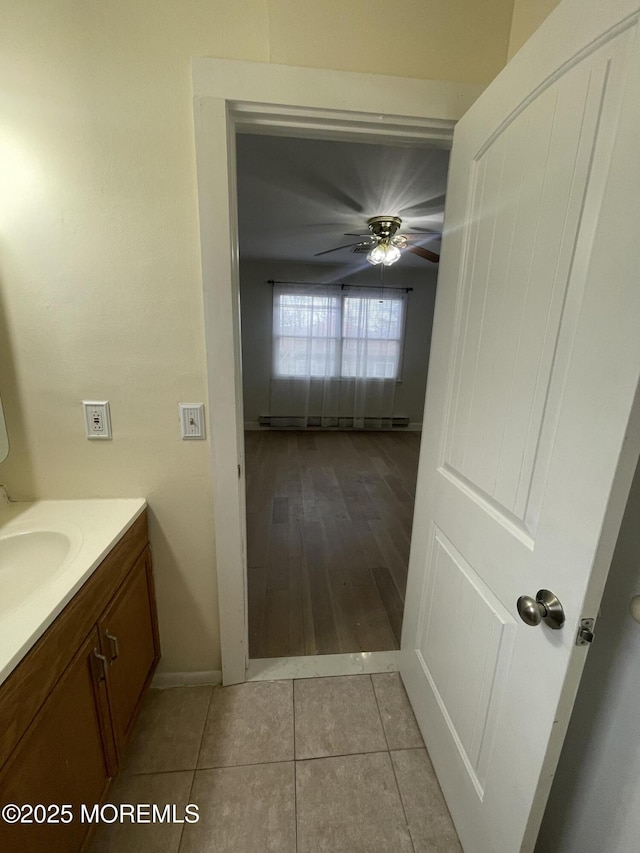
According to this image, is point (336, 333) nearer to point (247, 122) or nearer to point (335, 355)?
point (335, 355)

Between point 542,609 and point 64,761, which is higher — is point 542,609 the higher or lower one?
the higher one

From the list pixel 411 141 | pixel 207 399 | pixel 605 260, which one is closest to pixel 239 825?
pixel 207 399

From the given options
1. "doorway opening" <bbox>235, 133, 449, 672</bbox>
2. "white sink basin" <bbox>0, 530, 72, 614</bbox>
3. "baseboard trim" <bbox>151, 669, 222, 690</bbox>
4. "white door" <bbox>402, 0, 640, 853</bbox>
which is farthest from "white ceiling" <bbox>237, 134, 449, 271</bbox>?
"baseboard trim" <bbox>151, 669, 222, 690</bbox>

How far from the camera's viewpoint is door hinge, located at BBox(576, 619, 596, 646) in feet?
1.88

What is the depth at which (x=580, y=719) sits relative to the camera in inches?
29.0

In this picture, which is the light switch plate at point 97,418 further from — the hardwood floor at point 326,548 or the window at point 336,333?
the window at point 336,333

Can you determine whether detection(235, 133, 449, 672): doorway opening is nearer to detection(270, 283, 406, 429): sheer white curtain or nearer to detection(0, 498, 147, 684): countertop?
detection(270, 283, 406, 429): sheer white curtain

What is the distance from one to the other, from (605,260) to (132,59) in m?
1.28

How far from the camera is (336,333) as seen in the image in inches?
193

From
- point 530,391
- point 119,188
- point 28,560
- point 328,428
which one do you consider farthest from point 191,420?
point 328,428

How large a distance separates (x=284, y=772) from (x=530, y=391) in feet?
4.67

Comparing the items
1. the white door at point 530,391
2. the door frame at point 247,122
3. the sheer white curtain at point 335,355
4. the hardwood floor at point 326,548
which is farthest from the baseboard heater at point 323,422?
the white door at point 530,391

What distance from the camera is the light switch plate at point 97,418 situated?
111cm

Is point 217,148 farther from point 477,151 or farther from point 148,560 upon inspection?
point 148,560
